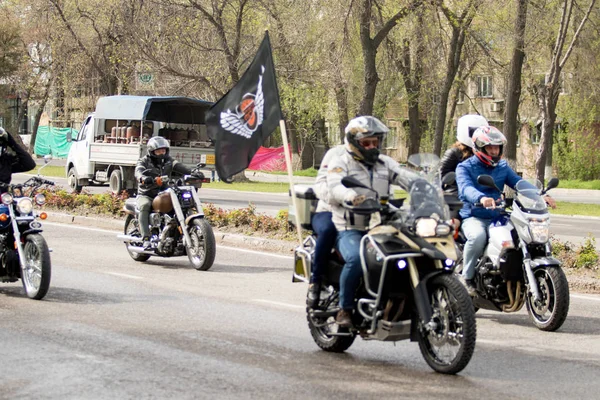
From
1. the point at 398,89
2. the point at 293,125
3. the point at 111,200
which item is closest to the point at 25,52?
the point at 293,125

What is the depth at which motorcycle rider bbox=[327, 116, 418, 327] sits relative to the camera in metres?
7.52

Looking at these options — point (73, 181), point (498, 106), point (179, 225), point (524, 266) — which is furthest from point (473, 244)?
point (498, 106)

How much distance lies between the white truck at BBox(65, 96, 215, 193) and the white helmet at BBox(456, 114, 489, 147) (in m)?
18.6

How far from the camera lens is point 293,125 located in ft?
196

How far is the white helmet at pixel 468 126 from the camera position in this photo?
396 inches

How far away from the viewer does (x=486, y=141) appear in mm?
9469

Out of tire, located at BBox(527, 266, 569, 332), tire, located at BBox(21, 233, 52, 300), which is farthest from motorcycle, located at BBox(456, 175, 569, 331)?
tire, located at BBox(21, 233, 52, 300)

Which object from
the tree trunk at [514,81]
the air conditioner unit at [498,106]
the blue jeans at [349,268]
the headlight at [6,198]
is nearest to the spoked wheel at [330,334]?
the blue jeans at [349,268]

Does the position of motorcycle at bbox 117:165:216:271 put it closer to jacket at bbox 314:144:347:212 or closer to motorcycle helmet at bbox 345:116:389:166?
jacket at bbox 314:144:347:212

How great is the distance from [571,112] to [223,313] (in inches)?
1836

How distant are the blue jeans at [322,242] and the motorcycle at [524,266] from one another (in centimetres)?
170

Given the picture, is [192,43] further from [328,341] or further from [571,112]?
[328,341]

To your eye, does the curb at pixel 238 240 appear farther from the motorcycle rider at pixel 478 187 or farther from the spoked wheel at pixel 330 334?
the spoked wheel at pixel 330 334

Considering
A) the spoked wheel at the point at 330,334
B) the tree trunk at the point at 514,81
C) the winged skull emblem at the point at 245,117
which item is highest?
the tree trunk at the point at 514,81
